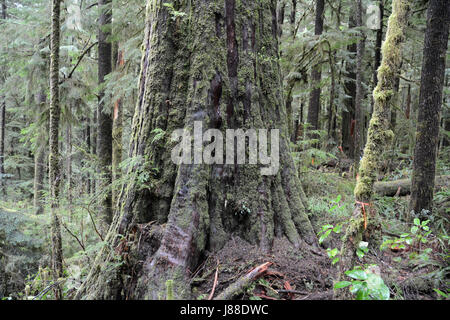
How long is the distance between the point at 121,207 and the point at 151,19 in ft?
8.35

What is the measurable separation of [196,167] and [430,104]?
17.3 ft

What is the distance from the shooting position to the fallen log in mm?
7406

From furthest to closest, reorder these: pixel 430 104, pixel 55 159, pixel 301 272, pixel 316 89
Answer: pixel 316 89
pixel 430 104
pixel 55 159
pixel 301 272

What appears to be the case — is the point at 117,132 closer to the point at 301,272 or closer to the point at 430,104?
the point at 301,272

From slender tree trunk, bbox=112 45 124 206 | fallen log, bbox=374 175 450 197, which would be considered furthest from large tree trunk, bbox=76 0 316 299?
fallen log, bbox=374 175 450 197

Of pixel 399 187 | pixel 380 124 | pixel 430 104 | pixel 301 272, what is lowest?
pixel 301 272

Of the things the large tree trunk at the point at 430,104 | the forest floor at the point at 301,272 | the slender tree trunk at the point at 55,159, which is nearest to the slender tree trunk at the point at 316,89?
the large tree trunk at the point at 430,104

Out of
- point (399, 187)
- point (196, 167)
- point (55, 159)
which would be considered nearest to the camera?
point (196, 167)

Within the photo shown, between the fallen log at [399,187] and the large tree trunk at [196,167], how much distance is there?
4965 millimetres

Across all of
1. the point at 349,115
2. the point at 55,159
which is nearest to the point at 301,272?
the point at 55,159

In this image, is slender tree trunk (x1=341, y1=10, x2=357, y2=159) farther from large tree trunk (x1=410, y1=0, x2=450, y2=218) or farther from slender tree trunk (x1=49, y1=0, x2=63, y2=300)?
slender tree trunk (x1=49, y1=0, x2=63, y2=300)

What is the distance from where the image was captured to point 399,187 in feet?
24.7

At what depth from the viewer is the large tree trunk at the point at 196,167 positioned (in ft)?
9.91

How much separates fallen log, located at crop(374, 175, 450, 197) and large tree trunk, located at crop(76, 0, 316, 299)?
16.3 ft
